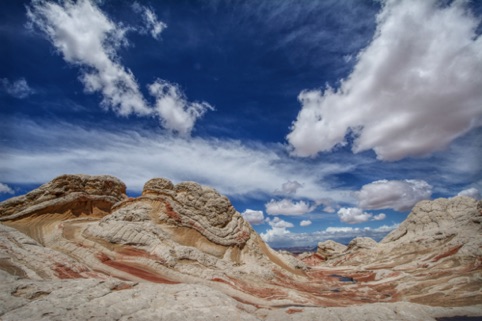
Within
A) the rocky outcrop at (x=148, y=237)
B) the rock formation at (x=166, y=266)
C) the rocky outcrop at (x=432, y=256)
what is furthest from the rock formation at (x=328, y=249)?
the rocky outcrop at (x=148, y=237)

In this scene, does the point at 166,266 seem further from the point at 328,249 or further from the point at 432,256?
the point at 328,249

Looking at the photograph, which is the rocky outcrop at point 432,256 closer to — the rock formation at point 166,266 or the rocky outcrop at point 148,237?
the rock formation at point 166,266

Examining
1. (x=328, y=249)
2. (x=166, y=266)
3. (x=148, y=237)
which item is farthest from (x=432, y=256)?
(x=328, y=249)

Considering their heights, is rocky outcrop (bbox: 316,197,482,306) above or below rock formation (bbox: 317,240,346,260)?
below

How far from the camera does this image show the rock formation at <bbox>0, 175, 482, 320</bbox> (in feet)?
44.6

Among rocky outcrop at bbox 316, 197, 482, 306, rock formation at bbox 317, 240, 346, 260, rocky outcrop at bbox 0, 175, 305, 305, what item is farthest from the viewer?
rock formation at bbox 317, 240, 346, 260

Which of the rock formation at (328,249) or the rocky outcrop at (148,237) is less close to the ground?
the rock formation at (328,249)

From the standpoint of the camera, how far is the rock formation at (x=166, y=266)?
13.6 meters

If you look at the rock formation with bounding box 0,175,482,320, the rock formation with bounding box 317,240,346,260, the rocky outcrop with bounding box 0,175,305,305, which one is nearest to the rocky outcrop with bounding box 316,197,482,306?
the rock formation with bounding box 0,175,482,320

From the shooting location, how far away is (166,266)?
974 inches

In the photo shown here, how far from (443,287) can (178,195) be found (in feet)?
104

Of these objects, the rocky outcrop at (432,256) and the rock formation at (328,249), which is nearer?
the rocky outcrop at (432,256)

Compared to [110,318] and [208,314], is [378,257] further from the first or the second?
[110,318]

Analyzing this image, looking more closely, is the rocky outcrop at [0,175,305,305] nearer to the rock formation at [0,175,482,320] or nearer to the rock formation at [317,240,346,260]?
the rock formation at [0,175,482,320]
